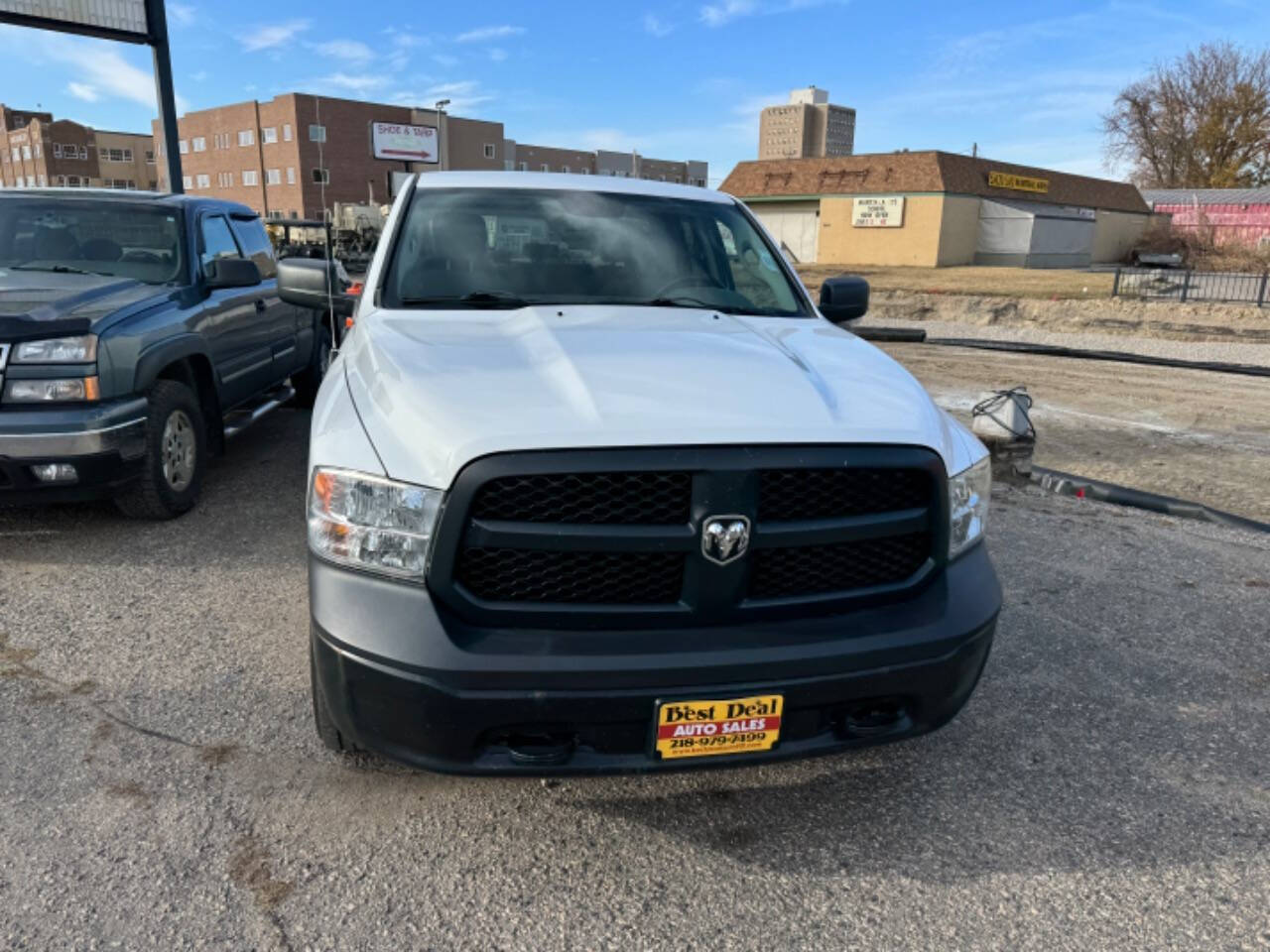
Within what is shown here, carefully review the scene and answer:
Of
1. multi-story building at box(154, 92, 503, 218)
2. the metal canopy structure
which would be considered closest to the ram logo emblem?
the metal canopy structure

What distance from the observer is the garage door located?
4262 centimetres

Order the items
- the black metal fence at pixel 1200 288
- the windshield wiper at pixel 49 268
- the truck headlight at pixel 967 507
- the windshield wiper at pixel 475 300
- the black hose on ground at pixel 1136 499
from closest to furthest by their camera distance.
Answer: the truck headlight at pixel 967 507 < the windshield wiper at pixel 475 300 < the windshield wiper at pixel 49 268 < the black hose on ground at pixel 1136 499 < the black metal fence at pixel 1200 288

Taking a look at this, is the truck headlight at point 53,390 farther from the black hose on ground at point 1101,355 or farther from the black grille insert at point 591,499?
the black hose on ground at point 1101,355

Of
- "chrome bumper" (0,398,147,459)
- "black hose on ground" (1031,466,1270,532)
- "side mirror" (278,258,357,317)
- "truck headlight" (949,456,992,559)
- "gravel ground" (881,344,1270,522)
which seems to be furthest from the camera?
"gravel ground" (881,344,1270,522)

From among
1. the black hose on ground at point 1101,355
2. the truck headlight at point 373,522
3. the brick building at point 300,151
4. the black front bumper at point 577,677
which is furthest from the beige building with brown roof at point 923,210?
the truck headlight at point 373,522

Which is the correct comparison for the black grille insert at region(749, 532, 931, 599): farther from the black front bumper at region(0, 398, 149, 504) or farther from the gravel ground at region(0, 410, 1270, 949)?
the black front bumper at region(0, 398, 149, 504)

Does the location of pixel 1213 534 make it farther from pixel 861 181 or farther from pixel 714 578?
pixel 861 181

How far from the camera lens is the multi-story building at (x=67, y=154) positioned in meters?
84.6

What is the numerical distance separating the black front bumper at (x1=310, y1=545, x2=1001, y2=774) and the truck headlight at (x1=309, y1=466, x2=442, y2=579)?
5 centimetres

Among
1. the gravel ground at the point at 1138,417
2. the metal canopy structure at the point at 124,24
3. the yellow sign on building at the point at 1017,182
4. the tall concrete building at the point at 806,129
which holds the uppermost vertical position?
the tall concrete building at the point at 806,129

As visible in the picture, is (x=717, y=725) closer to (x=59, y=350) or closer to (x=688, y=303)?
(x=688, y=303)

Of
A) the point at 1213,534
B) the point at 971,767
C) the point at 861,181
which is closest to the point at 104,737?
the point at 971,767

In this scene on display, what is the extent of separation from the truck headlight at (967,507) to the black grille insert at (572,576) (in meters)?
0.82

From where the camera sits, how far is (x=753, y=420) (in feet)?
7.36
